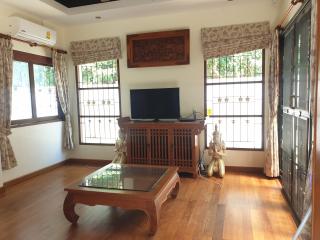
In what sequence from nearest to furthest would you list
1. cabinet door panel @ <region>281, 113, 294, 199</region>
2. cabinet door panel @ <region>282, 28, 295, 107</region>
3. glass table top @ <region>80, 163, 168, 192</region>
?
1. glass table top @ <region>80, 163, 168, 192</region>
2. cabinet door panel @ <region>281, 113, 294, 199</region>
3. cabinet door panel @ <region>282, 28, 295, 107</region>

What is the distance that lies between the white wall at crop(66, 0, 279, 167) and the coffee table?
69.7 inches

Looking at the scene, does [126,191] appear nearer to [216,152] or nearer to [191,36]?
[216,152]

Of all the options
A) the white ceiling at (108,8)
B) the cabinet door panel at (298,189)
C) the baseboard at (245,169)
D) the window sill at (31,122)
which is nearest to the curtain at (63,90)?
the window sill at (31,122)

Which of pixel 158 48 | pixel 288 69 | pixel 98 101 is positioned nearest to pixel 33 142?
pixel 98 101

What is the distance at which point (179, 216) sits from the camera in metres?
2.76

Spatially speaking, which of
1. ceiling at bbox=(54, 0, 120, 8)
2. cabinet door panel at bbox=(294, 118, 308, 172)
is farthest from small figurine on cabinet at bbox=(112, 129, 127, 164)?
cabinet door panel at bbox=(294, 118, 308, 172)

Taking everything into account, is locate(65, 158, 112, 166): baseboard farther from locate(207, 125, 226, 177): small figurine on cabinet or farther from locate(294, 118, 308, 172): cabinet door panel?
locate(294, 118, 308, 172): cabinet door panel

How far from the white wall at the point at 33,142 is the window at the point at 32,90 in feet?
0.44

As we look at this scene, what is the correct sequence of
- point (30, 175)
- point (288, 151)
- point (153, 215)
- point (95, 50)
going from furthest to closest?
point (95, 50) → point (30, 175) → point (288, 151) → point (153, 215)

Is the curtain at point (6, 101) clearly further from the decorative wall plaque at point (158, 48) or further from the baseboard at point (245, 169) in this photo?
the baseboard at point (245, 169)

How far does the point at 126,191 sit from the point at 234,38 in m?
3.01

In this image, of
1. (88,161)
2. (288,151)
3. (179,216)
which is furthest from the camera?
(88,161)

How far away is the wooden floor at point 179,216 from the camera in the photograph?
2422 millimetres

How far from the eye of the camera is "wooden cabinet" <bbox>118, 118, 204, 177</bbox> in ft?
13.2
